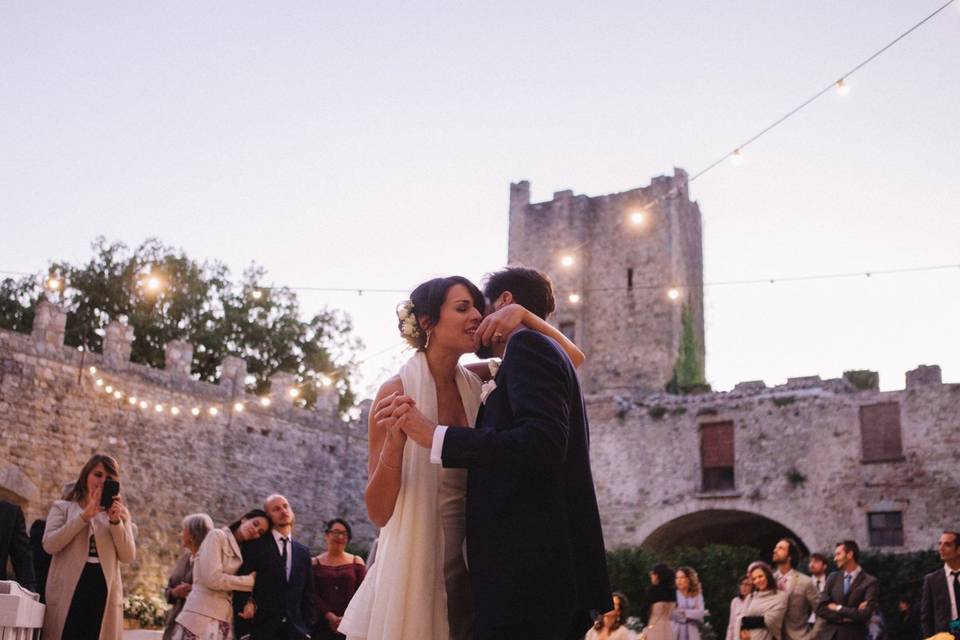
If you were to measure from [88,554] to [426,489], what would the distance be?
11.5ft

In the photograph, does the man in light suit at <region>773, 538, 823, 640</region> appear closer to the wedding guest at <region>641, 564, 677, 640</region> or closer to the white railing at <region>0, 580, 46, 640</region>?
the wedding guest at <region>641, 564, 677, 640</region>

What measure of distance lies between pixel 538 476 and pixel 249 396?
20.8m

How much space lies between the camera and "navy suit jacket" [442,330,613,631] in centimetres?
255

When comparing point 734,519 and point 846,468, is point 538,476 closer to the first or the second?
point 846,468

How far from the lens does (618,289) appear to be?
3067cm

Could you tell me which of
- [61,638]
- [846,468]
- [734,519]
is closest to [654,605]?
[61,638]

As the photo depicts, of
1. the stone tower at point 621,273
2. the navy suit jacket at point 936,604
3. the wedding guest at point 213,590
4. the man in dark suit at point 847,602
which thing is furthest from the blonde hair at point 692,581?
the stone tower at point 621,273

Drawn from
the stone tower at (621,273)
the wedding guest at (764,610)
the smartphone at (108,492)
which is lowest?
the wedding guest at (764,610)

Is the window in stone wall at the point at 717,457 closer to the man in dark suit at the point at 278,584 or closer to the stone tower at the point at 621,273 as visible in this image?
the stone tower at the point at 621,273

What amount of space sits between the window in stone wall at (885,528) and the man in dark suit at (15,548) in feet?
63.9

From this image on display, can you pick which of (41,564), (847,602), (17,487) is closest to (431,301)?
(41,564)

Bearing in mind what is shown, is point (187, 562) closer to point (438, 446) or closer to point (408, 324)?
point (408, 324)

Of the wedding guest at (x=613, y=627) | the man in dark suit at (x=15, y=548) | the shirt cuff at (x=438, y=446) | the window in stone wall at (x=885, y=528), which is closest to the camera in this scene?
the shirt cuff at (x=438, y=446)

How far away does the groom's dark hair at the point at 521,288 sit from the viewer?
324 centimetres
